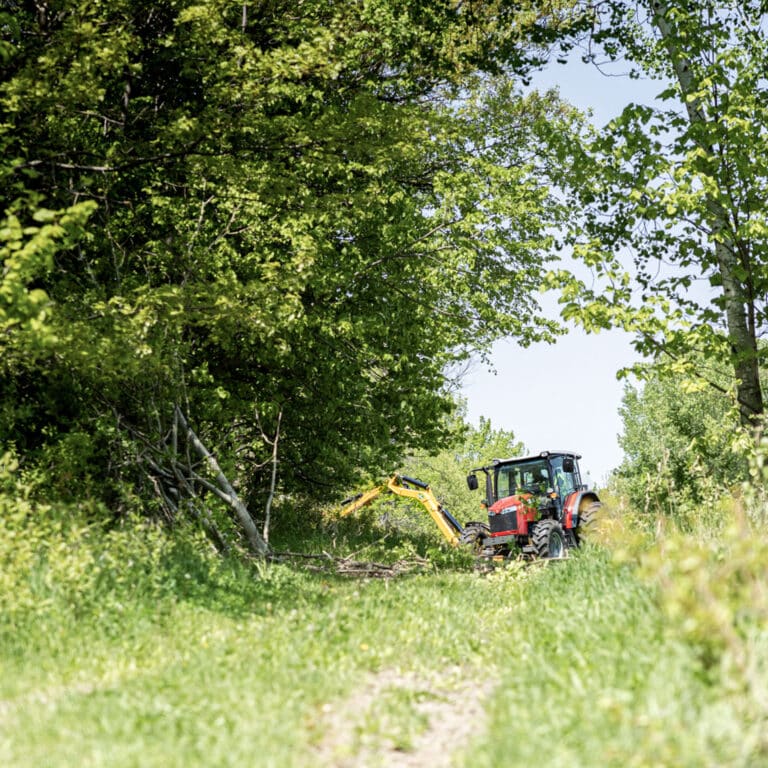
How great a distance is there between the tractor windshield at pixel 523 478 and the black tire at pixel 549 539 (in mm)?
1201

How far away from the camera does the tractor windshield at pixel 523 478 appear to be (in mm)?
15094

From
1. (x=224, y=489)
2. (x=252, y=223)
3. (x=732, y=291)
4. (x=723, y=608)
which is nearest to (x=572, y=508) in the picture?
(x=732, y=291)

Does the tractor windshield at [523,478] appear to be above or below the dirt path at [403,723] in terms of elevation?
above

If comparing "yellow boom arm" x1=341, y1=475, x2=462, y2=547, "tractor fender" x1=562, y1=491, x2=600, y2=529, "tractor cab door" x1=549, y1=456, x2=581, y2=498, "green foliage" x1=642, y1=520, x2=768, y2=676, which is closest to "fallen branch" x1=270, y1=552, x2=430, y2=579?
"tractor fender" x1=562, y1=491, x2=600, y2=529

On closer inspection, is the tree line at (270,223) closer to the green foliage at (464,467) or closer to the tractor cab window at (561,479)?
the tractor cab window at (561,479)

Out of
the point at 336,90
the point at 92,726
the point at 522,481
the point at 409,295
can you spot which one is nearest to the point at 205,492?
the point at 409,295

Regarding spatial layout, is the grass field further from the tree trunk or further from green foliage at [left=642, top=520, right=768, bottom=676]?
the tree trunk

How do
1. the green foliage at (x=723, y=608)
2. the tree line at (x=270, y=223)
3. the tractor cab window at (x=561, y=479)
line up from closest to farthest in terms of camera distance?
1. the green foliage at (x=723, y=608)
2. the tree line at (x=270, y=223)
3. the tractor cab window at (x=561, y=479)

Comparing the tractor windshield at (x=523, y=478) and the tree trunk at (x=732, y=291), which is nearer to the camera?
the tree trunk at (x=732, y=291)

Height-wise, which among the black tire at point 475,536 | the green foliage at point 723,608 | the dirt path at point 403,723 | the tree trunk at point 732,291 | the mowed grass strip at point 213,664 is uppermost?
the tree trunk at point 732,291

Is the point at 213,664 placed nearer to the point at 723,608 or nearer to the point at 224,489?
the point at 723,608

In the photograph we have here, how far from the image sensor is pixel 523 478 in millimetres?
15266

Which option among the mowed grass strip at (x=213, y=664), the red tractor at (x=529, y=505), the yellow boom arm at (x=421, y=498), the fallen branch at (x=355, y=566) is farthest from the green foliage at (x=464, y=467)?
the mowed grass strip at (x=213, y=664)

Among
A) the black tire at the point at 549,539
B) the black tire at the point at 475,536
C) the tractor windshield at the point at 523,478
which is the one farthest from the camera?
the black tire at the point at 475,536
